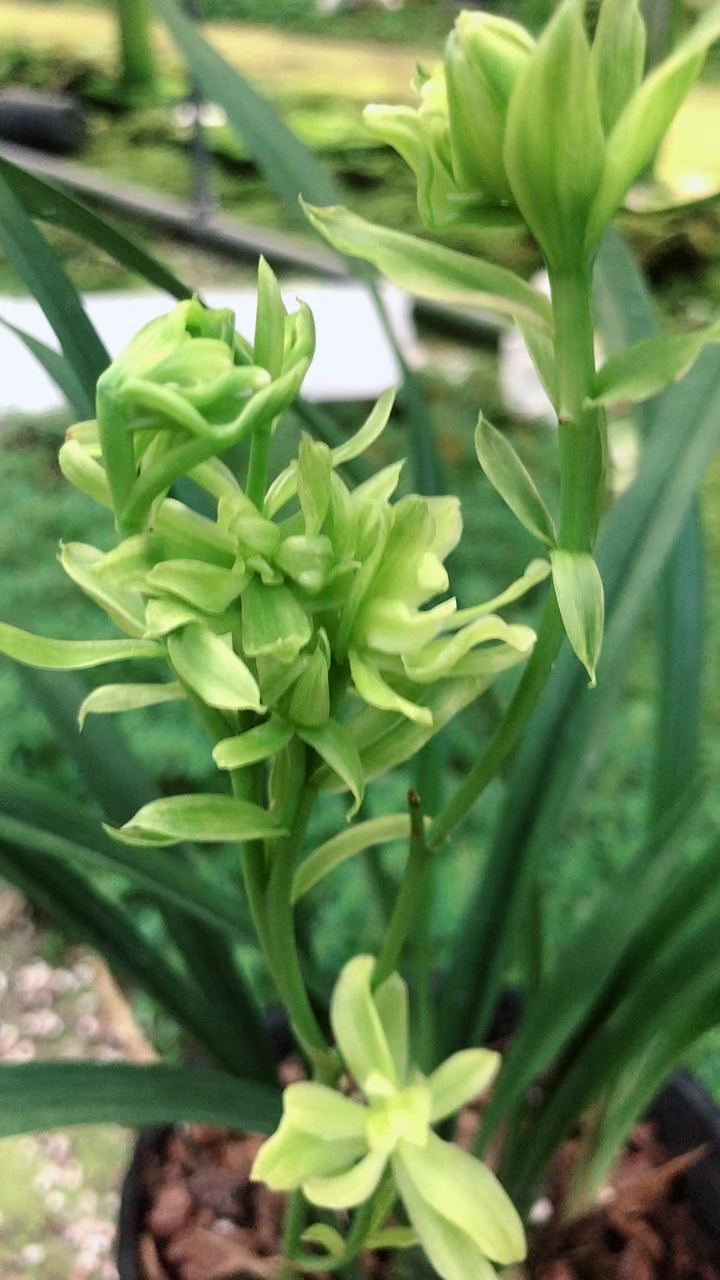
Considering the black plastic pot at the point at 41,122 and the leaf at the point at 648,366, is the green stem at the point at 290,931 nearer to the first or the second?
the leaf at the point at 648,366

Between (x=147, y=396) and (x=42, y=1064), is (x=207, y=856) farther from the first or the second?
(x=147, y=396)

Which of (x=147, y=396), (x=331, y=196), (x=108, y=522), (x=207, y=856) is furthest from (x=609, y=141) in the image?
(x=108, y=522)

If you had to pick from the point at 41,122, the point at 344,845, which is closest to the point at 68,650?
the point at 344,845

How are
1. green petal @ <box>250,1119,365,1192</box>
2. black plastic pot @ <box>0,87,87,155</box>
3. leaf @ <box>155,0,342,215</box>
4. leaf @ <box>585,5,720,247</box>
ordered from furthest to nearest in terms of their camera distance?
1. black plastic pot @ <box>0,87,87,155</box>
2. leaf @ <box>155,0,342,215</box>
3. green petal @ <box>250,1119,365,1192</box>
4. leaf @ <box>585,5,720,247</box>

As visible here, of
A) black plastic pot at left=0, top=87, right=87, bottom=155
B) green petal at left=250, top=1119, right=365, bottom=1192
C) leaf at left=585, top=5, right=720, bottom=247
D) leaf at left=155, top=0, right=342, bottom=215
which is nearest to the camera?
leaf at left=585, top=5, right=720, bottom=247

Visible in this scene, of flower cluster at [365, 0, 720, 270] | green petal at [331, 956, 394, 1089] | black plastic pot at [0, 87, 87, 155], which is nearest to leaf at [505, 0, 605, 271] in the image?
flower cluster at [365, 0, 720, 270]

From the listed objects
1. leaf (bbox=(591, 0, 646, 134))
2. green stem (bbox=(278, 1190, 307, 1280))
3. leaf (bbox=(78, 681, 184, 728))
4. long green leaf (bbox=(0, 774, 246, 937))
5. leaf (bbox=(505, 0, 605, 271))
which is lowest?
green stem (bbox=(278, 1190, 307, 1280))

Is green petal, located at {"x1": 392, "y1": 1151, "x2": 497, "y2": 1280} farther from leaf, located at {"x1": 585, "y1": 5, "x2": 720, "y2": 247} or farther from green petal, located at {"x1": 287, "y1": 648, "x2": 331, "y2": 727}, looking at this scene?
leaf, located at {"x1": 585, "y1": 5, "x2": 720, "y2": 247}

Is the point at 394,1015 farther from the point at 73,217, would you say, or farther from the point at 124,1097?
the point at 73,217

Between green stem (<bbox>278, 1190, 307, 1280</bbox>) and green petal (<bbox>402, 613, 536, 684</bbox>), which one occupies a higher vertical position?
green petal (<bbox>402, 613, 536, 684</bbox>)
